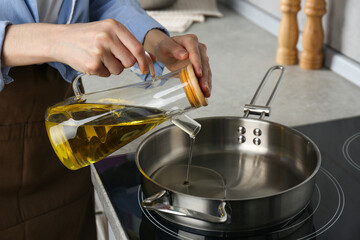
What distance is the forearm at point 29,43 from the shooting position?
0.73 m

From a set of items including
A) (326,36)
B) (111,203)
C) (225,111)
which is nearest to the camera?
(111,203)

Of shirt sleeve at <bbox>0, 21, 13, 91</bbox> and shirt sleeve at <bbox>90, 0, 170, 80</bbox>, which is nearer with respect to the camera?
shirt sleeve at <bbox>0, 21, 13, 91</bbox>

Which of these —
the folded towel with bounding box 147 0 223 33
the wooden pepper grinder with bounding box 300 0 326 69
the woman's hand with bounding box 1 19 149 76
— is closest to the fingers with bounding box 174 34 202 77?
the woman's hand with bounding box 1 19 149 76

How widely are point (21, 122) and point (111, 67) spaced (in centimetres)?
31

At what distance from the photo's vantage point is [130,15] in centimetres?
99

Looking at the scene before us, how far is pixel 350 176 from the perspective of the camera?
0.95 meters

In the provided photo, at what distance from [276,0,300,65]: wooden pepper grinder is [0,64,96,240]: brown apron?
27.5 inches

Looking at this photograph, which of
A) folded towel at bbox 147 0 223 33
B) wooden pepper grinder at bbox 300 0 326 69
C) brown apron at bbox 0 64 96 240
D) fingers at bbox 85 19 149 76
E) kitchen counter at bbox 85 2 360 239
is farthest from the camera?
folded towel at bbox 147 0 223 33

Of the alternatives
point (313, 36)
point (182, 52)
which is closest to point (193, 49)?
point (182, 52)

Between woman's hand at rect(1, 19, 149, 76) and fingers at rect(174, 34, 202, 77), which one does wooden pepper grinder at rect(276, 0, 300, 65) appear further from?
woman's hand at rect(1, 19, 149, 76)

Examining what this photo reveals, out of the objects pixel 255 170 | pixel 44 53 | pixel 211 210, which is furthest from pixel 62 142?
pixel 255 170

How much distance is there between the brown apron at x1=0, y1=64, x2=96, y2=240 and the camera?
0.93 metres

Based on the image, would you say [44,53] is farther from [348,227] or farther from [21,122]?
[348,227]

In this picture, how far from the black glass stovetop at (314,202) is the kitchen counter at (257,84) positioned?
0.04 m
